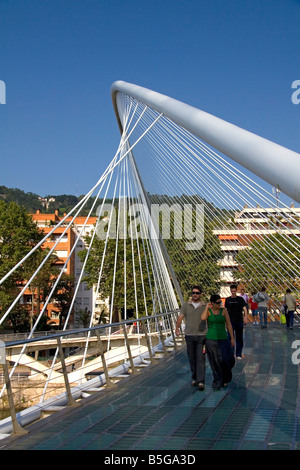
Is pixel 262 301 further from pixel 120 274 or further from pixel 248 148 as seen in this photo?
pixel 120 274

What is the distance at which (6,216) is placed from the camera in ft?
155

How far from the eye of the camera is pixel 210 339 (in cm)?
723

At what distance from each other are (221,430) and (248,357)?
5530mm

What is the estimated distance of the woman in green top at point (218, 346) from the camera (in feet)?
23.5

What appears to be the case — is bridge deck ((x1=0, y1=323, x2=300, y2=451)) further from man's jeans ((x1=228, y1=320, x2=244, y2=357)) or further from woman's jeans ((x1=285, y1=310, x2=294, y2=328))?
woman's jeans ((x1=285, y1=310, x2=294, y2=328))

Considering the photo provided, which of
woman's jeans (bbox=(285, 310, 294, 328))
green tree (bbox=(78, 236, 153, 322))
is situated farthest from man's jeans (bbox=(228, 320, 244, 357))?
green tree (bbox=(78, 236, 153, 322))

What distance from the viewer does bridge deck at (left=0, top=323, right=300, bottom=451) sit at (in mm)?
4500

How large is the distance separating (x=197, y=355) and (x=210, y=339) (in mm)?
294

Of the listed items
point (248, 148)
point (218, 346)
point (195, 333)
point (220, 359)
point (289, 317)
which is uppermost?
point (248, 148)

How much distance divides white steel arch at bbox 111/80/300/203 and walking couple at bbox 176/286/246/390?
215cm

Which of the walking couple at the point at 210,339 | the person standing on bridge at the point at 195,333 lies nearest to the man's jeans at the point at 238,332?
the walking couple at the point at 210,339

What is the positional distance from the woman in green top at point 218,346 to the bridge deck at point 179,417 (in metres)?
0.18

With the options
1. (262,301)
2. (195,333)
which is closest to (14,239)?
(262,301)

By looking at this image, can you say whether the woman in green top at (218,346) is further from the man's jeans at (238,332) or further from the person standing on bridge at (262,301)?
the person standing on bridge at (262,301)
